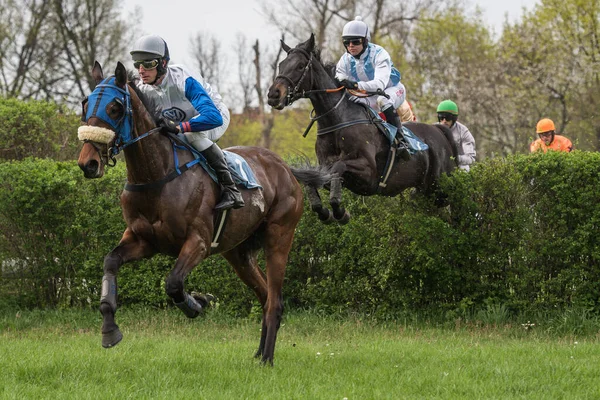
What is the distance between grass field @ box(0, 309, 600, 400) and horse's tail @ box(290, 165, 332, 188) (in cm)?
164

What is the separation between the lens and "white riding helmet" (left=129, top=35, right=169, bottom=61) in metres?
7.02

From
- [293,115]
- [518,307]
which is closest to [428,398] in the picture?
[518,307]

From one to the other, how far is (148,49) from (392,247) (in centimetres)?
474

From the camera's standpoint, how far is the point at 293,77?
9.89 m

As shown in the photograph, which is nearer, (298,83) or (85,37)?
(298,83)

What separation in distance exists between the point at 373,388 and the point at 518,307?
4371mm

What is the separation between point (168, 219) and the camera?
6.88m

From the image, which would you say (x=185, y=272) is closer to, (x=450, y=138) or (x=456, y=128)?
(x=450, y=138)

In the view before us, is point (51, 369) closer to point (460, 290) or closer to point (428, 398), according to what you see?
point (428, 398)

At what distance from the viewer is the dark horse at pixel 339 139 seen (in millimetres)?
9828

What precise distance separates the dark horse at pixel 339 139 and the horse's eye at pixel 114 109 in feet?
10.3

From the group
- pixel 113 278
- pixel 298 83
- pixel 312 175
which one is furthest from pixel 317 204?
pixel 113 278

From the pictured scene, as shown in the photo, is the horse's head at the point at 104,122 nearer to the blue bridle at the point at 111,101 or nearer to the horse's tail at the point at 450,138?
the blue bridle at the point at 111,101

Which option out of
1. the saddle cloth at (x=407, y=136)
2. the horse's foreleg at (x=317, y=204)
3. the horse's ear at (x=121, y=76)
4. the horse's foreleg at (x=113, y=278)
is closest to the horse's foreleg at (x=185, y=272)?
the horse's foreleg at (x=113, y=278)
